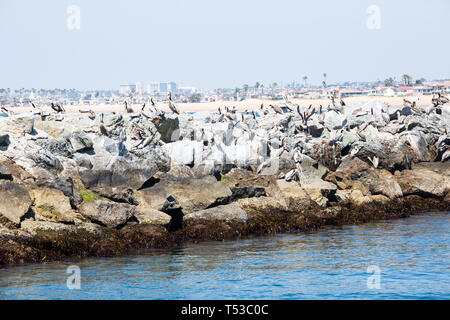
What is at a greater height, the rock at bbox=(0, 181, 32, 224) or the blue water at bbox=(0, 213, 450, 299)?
the rock at bbox=(0, 181, 32, 224)

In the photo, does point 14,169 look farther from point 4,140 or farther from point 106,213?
point 106,213

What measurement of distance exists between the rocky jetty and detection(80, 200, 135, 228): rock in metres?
0.03

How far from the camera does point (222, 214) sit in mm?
23812

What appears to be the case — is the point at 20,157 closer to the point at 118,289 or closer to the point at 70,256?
the point at 70,256

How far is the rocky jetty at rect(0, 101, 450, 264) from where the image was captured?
2092 centimetres

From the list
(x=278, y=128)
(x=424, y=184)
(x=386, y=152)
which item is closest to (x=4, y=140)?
(x=278, y=128)

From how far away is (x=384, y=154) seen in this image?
30781 millimetres

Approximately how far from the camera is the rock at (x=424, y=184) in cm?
2897

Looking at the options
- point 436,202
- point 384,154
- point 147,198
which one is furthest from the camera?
point 384,154

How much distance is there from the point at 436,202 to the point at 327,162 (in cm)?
457

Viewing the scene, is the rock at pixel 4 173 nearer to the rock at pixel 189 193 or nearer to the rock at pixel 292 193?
the rock at pixel 189 193

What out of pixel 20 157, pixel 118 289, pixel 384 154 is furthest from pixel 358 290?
pixel 384 154
